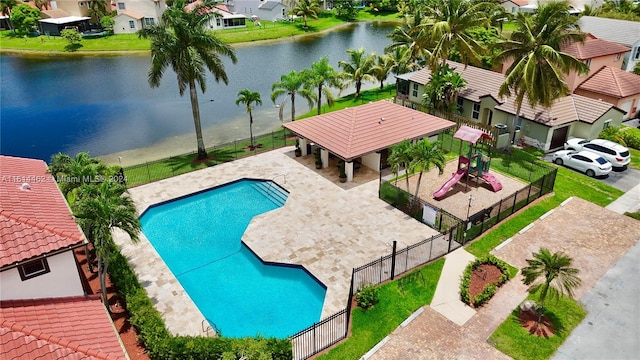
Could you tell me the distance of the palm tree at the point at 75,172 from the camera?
22.2 metres

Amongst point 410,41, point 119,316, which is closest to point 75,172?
point 119,316

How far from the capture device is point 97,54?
286 ft

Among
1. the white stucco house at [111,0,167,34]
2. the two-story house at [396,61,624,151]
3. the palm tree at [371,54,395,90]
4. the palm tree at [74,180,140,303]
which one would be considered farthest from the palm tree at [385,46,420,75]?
the white stucco house at [111,0,167,34]

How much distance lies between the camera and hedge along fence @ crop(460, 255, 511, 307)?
69.4 ft

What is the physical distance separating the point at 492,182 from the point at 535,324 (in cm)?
1341

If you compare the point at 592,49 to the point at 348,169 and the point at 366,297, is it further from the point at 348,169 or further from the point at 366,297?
the point at 366,297

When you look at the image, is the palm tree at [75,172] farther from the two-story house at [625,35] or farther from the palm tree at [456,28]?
the two-story house at [625,35]

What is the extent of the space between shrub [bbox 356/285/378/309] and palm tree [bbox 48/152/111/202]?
14.3 meters

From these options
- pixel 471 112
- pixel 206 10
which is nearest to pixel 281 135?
pixel 206 10

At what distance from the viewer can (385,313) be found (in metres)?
20.9

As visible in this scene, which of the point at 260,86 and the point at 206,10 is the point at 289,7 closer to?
the point at 260,86

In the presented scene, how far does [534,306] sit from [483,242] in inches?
221

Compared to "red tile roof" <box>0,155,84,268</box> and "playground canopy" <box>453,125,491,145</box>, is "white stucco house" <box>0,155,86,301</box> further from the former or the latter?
"playground canopy" <box>453,125,491,145</box>

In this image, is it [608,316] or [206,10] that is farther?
[206,10]
